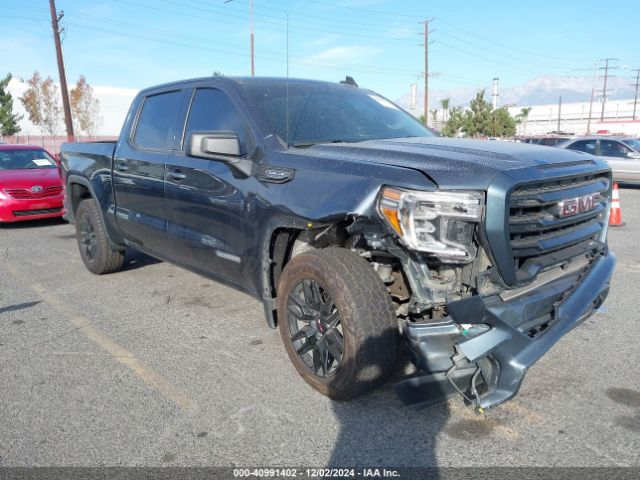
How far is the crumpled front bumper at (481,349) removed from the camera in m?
2.55

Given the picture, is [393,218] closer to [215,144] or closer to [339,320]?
[339,320]

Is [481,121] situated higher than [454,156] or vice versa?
[454,156]

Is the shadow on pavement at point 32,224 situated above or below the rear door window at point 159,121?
below

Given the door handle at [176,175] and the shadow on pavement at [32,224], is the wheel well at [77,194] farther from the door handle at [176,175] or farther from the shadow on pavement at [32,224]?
the shadow on pavement at [32,224]

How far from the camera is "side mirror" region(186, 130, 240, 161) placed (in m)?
3.33

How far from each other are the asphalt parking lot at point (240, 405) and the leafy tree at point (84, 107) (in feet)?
151

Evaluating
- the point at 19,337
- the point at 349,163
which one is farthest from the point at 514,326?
the point at 19,337

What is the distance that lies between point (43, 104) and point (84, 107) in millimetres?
3149

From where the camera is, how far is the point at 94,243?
229 inches

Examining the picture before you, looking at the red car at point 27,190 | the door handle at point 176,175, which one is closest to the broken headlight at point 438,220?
the door handle at point 176,175

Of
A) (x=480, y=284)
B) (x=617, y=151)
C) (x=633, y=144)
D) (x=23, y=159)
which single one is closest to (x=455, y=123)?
(x=633, y=144)

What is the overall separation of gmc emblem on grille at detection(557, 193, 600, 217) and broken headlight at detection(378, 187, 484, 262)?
62 cm

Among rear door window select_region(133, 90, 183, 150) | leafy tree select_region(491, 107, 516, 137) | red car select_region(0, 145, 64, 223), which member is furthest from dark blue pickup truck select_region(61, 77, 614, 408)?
leafy tree select_region(491, 107, 516, 137)

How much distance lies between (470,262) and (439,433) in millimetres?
875
